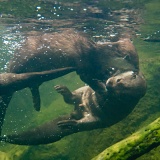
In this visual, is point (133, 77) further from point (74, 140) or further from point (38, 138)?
point (74, 140)

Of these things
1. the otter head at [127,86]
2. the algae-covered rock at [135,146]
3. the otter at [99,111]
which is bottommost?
the otter at [99,111]

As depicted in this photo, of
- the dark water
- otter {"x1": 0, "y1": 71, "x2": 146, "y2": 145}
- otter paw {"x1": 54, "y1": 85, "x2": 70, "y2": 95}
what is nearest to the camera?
otter {"x1": 0, "y1": 71, "x2": 146, "y2": 145}

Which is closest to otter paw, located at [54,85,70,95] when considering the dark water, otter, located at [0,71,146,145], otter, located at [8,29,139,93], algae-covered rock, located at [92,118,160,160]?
otter, located at [0,71,146,145]

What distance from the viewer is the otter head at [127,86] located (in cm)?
770

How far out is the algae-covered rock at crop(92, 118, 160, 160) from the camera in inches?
Answer: 188

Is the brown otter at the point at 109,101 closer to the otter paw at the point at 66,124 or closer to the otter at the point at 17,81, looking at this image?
the otter paw at the point at 66,124

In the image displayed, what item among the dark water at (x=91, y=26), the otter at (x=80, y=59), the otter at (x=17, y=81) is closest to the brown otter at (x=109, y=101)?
the otter at (x=80, y=59)

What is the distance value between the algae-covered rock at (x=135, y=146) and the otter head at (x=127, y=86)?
8.91 ft

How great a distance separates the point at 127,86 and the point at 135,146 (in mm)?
3092

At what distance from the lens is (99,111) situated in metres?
8.80

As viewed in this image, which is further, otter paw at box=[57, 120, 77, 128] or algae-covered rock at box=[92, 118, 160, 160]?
otter paw at box=[57, 120, 77, 128]

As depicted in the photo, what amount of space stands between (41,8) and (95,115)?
18.7ft

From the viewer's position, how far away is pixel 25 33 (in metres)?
15.4

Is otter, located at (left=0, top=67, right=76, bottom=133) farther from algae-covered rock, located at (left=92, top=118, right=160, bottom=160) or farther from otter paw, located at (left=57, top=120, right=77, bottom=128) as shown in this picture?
algae-covered rock, located at (left=92, top=118, right=160, bottom=160)
